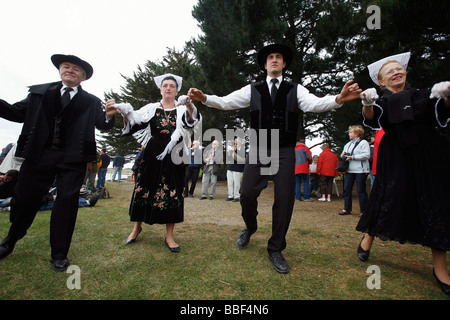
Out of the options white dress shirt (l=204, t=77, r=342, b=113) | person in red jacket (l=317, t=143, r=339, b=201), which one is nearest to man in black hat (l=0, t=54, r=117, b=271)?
white dress shirt (l=204, t=77, r=342, b=113)

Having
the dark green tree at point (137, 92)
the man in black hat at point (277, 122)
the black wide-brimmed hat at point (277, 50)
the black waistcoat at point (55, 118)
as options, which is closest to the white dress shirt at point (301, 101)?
the man in black hat at point (277, 122)

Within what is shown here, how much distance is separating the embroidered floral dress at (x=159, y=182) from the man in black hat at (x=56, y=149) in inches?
23.8

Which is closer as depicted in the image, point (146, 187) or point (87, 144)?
point (87, 144)

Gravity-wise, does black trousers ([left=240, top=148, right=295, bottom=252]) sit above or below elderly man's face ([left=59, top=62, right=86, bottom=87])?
below

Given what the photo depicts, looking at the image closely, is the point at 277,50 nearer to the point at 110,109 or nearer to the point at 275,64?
the point at 275,64

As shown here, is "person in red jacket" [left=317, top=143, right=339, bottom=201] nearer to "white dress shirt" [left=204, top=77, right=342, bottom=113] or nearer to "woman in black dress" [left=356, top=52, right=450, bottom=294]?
"woman in black dress" [left=356, top=52, right=450, bottom=294]

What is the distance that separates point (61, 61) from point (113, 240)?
237cm

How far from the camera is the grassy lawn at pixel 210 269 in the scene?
1.85m

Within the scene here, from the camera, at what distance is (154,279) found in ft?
6.77

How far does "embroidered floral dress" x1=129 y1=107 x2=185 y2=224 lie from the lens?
2.88m

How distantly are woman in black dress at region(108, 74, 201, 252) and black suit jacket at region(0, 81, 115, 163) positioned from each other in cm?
44

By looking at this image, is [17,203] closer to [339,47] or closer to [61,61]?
[61,61]

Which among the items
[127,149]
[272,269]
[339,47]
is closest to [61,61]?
[272,269]

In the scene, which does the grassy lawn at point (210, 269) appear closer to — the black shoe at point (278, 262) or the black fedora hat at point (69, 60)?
the black shoe at point (278, 262)
